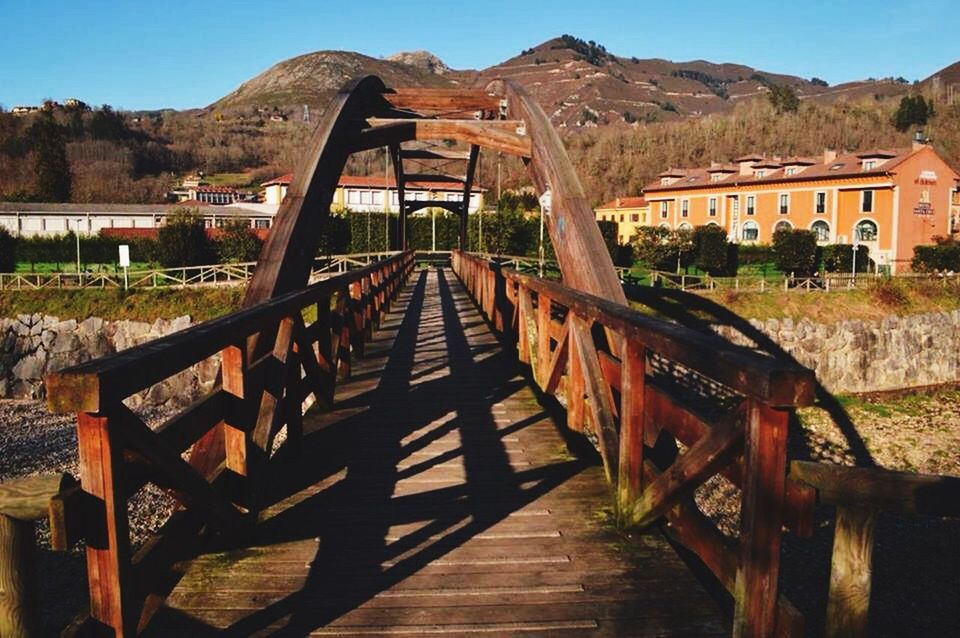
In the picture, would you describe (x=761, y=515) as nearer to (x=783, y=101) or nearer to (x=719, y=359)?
(x=719, y=359)

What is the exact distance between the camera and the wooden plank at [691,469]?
6.86 feet

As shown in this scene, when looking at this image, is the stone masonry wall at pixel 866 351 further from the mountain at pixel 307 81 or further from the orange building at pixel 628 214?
the mountain at pixel 307 81

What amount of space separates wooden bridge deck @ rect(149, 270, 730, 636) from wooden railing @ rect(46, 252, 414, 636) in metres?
0.25

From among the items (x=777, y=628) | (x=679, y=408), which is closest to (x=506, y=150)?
(x=679, y=408)

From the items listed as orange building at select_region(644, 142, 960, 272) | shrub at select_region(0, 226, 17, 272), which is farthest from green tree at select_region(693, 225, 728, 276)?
shrub at select_region(0, 226, 17, 272)

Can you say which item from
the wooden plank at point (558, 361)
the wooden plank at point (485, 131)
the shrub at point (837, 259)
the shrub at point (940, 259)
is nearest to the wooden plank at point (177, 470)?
the wooden plank at point (558, 361)

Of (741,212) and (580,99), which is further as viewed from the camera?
(580,99)

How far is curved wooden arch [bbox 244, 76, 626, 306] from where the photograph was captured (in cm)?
496

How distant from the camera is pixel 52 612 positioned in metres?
5.98

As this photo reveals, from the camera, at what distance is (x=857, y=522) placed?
1670 millimetres

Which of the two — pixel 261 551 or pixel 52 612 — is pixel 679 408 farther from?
pixel 52 612

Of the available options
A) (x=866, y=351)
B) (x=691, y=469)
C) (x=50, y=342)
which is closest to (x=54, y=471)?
(x=50, y=342)

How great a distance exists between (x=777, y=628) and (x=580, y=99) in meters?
192

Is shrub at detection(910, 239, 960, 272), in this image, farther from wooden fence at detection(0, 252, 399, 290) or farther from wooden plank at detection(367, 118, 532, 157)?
wooden plank at detection(367, 118, 532, 157)
